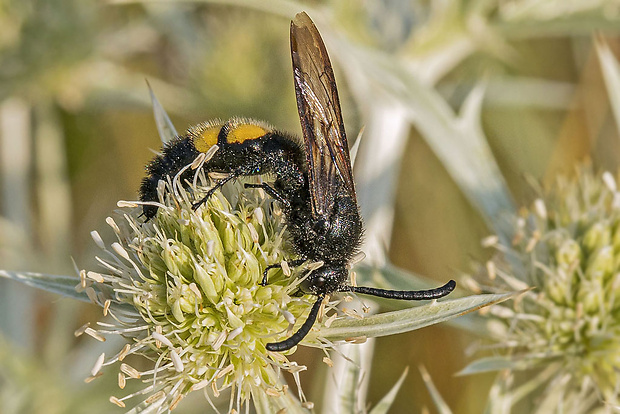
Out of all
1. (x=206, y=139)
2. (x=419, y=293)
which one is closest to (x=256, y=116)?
(x=206, y=139)

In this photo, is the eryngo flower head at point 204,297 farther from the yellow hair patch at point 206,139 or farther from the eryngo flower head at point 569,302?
the eryngo flower head at point 569,302

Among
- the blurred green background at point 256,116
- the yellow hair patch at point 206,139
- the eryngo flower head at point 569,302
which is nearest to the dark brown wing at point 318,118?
the yellow hair patch at point 206,139

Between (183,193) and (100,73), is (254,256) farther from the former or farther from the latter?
(100,73)

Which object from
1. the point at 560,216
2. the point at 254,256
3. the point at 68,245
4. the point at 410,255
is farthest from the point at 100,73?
the point at 560,216

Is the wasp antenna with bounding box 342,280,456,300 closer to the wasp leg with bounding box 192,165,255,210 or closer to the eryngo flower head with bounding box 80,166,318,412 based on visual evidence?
the eryngo flower head with bounding box 80,166,318,412

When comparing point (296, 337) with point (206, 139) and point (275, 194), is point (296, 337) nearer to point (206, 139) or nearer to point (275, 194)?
point (275, 194)
